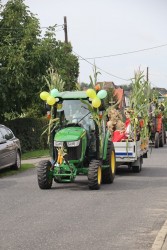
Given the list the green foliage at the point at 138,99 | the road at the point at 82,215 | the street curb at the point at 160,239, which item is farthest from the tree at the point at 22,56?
the street curb at the point at 160,239

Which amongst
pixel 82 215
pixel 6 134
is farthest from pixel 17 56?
pixel 82 215

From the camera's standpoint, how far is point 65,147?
1379 centimetres

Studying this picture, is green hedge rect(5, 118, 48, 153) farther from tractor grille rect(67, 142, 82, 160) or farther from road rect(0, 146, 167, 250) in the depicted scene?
tractor grille rect(67, 142, 82, 160)

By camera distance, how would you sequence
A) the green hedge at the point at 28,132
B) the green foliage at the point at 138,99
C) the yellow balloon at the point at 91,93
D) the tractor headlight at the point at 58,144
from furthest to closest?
the green hedge at the point at 28,132 < the green foliage at the point at 138,99 < the yellow balloon at the point at 91,93 < the tractor headlight at the point at 58,144

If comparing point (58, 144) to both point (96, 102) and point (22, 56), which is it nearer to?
point (96, 102)

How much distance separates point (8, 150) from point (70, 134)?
4817 millimetres

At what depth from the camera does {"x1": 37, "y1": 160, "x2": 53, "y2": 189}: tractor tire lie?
13562 millimetres

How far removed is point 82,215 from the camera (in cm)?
1012

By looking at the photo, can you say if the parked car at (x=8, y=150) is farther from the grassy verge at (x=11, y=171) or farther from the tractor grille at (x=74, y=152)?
→ the tractor grille at (x=74, y=152)

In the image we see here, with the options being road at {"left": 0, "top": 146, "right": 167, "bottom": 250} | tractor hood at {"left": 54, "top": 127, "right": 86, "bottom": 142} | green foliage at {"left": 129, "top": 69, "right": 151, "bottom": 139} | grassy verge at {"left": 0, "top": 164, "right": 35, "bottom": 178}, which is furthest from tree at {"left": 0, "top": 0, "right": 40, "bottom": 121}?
tractor hood at {"left": 54, "top": 127, "right": 86, "bottom": 142}

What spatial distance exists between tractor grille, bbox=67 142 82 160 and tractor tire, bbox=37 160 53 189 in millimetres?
513

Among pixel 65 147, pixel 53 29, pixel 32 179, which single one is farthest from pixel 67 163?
pixel 53 29

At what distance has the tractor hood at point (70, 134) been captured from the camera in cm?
1377

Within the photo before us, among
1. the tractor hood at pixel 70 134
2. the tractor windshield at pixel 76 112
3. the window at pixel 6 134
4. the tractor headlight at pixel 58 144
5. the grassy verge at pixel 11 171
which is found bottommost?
the grassy verge at pixel 11 171
